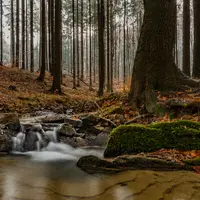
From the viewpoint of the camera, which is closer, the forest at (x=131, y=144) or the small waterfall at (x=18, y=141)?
the forest at (x=131, y=144)

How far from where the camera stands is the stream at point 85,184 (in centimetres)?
380

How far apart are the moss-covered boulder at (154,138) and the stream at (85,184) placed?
2.83ft

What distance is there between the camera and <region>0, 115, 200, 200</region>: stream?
12.5ft

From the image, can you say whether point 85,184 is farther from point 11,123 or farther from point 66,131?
point 11,123

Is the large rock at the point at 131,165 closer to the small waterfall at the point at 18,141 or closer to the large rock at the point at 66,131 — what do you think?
the small waterfall at the point at 18,141

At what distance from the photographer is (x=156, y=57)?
8617mm

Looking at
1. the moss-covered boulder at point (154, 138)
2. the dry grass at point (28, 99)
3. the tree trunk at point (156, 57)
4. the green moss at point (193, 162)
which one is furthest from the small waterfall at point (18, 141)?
the dry grass at point (28, 99)

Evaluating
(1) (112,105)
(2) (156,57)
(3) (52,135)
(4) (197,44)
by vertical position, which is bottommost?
(3) (52,135)

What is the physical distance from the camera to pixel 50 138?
7723 mm

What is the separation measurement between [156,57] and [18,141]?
4.51 meters

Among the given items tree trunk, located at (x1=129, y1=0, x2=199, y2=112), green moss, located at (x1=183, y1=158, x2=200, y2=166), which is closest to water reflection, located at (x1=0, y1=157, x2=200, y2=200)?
green moss, located at (x1=183, y1=158, x2=200, y2=166)

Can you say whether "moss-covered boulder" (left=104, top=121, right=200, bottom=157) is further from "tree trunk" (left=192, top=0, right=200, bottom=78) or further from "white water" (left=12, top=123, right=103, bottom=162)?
"tree trunk" (left=192, top=0, right=200, bottom=78)

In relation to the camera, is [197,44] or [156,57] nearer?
[156,57]

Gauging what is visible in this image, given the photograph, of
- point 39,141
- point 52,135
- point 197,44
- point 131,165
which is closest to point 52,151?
point 39,141
